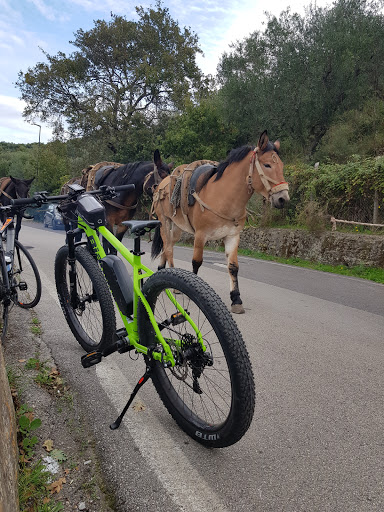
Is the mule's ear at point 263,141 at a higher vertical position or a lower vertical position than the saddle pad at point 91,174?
higher

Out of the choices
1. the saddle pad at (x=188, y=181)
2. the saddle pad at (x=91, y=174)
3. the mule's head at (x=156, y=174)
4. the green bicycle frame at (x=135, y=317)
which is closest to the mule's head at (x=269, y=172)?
the saddle pad at (x=188, y=181)

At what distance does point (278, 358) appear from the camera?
398 centimetres

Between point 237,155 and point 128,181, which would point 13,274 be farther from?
point 128,181

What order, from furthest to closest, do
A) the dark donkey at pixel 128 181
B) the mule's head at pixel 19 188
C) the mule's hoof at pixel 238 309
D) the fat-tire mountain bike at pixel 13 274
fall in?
the mule's head at pixel 19 188
the dark donkey at pixel 128 181
the mule's hoof at pixel 238 309
the fat-tire mountain bike at pixel 13 274

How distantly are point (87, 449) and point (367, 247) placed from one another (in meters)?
9.20

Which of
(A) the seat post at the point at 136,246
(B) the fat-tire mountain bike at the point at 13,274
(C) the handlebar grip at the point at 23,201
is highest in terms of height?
(C) the handlebar grip at the point at 23,201

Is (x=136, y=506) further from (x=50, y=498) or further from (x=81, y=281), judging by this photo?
(x=81, y=281)

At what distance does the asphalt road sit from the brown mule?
1421 millimetres

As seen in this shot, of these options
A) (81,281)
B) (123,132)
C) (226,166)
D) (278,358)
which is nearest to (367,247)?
(226,166)

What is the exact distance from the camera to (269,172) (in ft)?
17.2

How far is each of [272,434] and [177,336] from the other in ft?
2.95

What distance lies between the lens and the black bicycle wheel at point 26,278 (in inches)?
198

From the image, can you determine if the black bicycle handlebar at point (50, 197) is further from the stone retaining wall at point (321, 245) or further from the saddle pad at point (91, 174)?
the stone retaining wall at point (321, 245)

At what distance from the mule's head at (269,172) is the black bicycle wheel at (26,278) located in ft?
10.1
